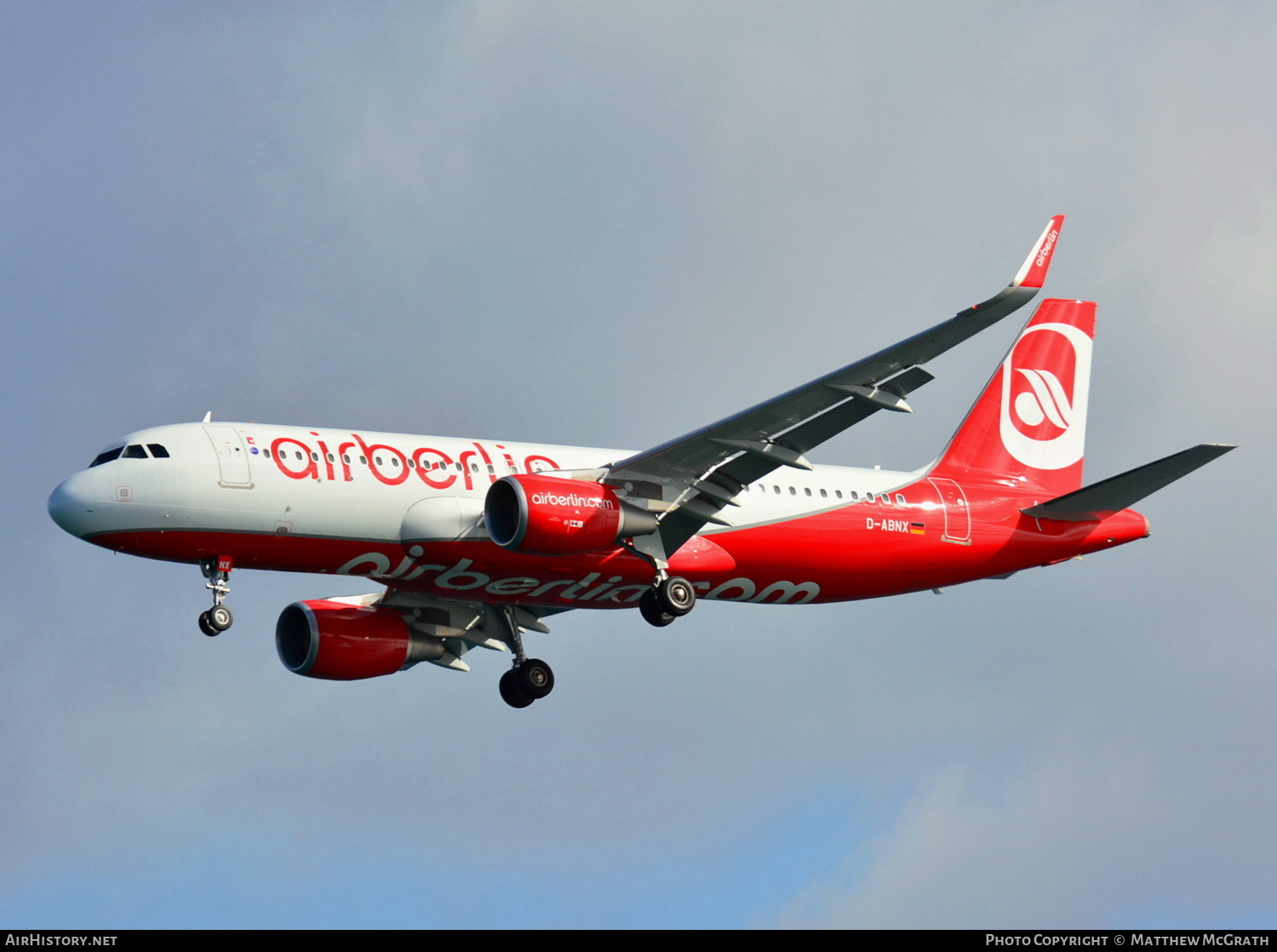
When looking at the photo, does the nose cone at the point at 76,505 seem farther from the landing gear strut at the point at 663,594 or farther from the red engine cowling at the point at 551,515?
the landing gear strut at the point at 663,594

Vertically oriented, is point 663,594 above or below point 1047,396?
below

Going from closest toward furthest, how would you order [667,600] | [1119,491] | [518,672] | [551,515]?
[551,515], [667,600], [1119,491], [518,672]

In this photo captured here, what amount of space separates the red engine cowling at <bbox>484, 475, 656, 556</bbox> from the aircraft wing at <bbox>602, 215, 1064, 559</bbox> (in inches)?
43.9

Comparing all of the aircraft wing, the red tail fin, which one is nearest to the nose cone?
the aircraft wing

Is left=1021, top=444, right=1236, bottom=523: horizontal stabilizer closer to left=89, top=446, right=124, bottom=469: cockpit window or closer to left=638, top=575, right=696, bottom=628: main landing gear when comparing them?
left=638, top=575, right=696, bottom=628: main landing gear

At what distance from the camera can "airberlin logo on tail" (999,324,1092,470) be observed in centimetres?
4975

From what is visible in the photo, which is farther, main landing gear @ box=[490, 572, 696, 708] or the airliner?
main landing gear @ box=[490, 572, 696, 708]

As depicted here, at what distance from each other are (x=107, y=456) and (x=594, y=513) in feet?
35.6

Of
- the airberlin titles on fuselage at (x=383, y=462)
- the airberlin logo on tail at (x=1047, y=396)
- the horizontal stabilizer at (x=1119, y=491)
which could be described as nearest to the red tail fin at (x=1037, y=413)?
the airberlin logo on tail at (x=1047, y=396)

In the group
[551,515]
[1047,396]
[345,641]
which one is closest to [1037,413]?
[1047,396]

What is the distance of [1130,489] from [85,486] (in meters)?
25.4

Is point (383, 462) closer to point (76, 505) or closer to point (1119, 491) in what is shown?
point (76, 505)

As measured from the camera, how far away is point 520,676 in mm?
46312
